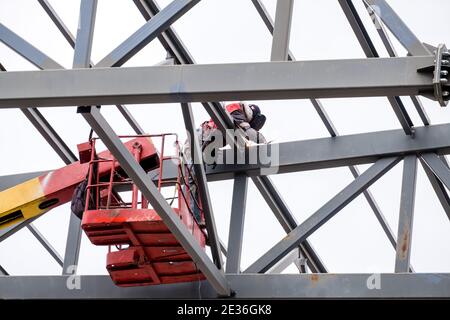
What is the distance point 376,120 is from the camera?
51.8 feet

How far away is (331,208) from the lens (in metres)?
14.5

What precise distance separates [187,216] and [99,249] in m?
5.63

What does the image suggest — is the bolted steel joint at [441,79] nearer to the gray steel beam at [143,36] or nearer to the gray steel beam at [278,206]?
the gray steel beam at [143,36]

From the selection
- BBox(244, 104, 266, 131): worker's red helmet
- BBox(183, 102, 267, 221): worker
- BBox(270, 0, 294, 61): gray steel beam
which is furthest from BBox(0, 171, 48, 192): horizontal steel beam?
BBox(270, 0, 294, 61): gray steel beam

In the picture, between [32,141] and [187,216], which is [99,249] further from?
[187,216]

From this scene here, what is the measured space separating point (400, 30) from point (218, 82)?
1817 millimetres

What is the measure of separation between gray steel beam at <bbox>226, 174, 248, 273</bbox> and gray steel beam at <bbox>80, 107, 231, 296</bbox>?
1.76 ft

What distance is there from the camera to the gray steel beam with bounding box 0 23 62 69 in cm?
1070

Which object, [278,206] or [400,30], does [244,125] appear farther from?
[400,30]

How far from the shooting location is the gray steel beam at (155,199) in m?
11.0

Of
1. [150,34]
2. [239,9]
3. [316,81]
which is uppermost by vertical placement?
[239,9]

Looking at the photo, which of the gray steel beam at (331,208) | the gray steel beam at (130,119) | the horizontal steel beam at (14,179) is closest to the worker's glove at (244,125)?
the gray steel beam at (331,208)

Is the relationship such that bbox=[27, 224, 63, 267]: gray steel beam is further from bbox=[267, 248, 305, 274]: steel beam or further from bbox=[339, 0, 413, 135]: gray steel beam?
bbox=[339, 0, 413, 135]: gray steel beam
